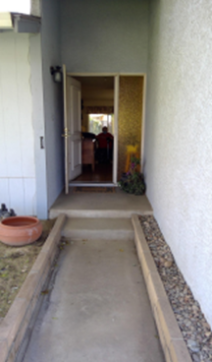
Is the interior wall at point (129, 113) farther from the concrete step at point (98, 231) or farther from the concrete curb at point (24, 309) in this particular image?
the concrete curb at point (24, 309)

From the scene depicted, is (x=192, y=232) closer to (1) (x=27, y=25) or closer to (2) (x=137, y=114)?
(1) (x=27, y=25)

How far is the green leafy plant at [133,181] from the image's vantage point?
4.86 metres

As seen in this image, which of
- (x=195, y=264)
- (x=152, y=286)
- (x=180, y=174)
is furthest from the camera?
(x=180, y=174)

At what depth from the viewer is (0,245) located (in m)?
3.22

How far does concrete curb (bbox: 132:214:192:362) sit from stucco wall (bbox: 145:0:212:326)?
0.81 feet

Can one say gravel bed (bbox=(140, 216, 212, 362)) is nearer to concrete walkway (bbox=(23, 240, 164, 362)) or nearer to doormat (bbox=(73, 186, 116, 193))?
concrete walkway (bbox=(23, 240, 164, 362))

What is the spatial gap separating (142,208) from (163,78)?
6.02ft

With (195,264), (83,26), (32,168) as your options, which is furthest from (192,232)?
(83,26)

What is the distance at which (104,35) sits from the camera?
4859mm

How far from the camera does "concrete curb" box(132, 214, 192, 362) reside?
5.48 ft

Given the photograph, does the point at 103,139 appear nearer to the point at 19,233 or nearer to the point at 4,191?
the point at 4,191

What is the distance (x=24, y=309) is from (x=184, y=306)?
47.1 inches

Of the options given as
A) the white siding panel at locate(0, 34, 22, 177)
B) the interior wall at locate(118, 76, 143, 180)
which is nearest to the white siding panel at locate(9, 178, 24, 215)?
the white siding panel at locate(0, 34, 22, 177)

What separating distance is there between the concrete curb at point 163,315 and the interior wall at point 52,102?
71.5 inches
